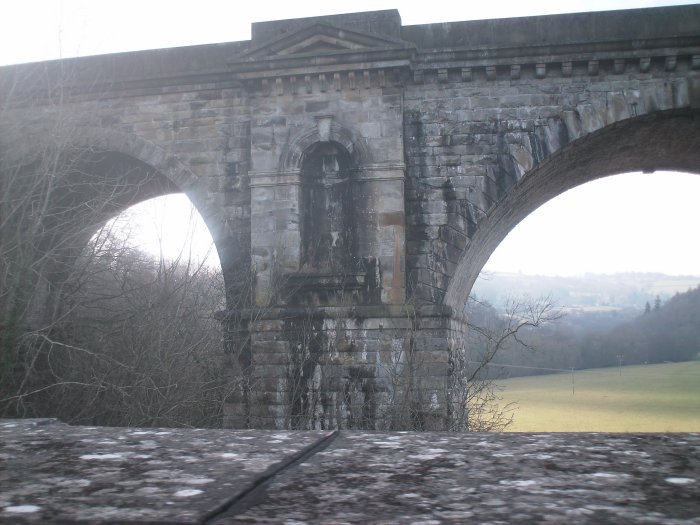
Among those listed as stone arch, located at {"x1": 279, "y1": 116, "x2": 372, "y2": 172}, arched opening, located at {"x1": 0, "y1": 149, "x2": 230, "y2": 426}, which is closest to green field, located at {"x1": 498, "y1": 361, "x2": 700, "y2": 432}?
stone arch, located at {"x1": 279, "y1": 116, "x2": 372, "y2": 172}

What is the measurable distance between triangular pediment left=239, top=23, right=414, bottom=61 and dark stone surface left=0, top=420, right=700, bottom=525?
10.6 metres

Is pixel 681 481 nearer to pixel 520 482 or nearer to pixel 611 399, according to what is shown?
pixel 520 482

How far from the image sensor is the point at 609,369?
1890 inches

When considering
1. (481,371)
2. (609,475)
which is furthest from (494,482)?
(481,371)

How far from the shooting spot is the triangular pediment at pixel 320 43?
11.7 m

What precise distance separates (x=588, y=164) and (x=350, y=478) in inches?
515

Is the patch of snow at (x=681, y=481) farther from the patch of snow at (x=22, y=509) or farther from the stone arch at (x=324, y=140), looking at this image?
the stone arch at (x=324, y=140)

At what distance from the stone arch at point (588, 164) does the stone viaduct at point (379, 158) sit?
0.08 m

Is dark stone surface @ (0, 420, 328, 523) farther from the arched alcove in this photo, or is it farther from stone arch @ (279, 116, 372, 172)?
stone arch @ (279, 116, 372, 172)

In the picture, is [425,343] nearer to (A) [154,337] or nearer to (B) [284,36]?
(A) [154,337]

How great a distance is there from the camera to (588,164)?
44.2 feet

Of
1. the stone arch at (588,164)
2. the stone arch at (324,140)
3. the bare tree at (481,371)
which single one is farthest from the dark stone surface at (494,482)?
the stone arch at (324,140)

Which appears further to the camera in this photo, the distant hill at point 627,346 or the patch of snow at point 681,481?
the distant hill at point 627,346

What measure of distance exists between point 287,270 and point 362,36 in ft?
13.2
